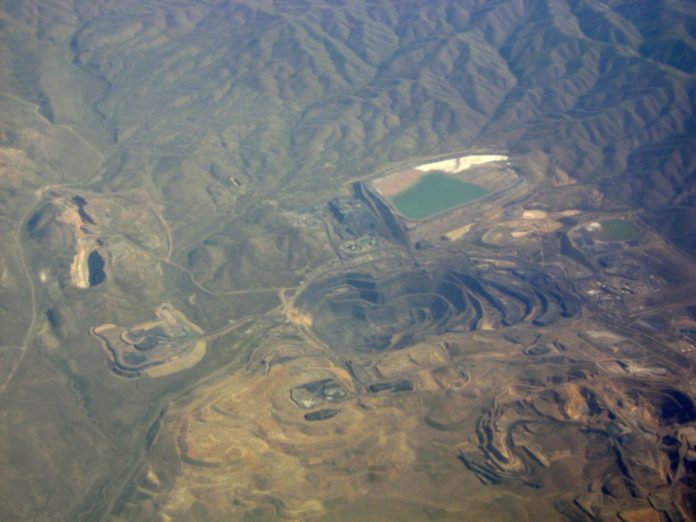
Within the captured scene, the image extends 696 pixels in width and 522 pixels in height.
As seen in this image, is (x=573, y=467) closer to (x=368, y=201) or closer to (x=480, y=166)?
(x=368, y=201)

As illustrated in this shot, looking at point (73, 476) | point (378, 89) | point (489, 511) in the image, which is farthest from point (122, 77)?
point (489, 511)

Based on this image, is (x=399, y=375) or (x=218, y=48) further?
(x=218, y=48)

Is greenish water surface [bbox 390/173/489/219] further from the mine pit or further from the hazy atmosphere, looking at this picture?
the mine pit

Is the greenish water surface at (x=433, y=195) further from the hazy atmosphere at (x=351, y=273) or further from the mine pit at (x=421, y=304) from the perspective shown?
the mine pit at (x=421, y=304)

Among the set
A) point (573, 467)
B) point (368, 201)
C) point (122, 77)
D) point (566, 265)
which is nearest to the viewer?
point (573, 467)

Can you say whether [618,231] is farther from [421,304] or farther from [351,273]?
[351,273]

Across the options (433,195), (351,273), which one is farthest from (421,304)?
(433,195)
